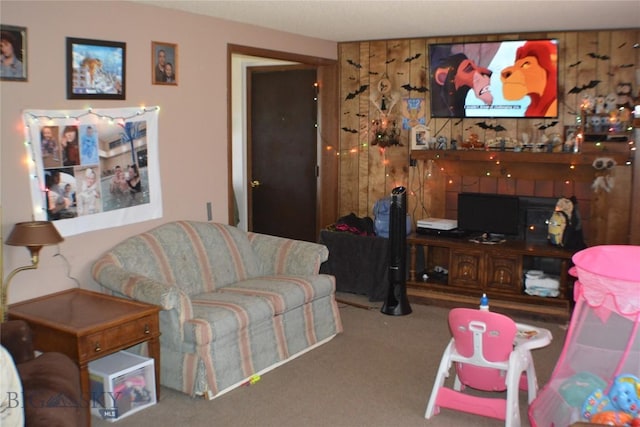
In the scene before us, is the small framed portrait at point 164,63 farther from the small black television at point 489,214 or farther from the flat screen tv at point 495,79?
the small black television at point 489,214

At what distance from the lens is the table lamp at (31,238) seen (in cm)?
388

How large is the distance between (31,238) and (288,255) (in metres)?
2.01

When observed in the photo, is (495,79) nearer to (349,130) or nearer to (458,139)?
(458,139)

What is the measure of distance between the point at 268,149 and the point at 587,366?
178 inches

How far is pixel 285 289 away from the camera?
4871mm

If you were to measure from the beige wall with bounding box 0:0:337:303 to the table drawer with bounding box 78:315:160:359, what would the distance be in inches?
29.1

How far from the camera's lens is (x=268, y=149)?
745 cm

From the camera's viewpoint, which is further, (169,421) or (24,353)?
(169,421)

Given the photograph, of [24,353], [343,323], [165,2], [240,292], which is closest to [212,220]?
[240,292]

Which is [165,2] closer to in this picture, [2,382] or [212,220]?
[212,220]

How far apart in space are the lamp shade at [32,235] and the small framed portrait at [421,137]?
12.1ft

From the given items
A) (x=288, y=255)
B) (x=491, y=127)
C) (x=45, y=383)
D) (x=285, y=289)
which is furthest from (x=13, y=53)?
(x=491, y=127)

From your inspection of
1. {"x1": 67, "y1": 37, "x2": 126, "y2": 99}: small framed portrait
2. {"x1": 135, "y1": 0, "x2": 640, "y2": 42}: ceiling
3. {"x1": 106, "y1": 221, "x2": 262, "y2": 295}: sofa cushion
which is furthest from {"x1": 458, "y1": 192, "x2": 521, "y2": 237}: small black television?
{"x1": 67, "y1": 37, "x2": 126, "y2": 99}: small framed portrait

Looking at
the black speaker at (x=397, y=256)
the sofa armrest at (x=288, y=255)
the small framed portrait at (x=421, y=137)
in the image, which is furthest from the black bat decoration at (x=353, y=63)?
the sofa armrest at (x=288, y=255)
